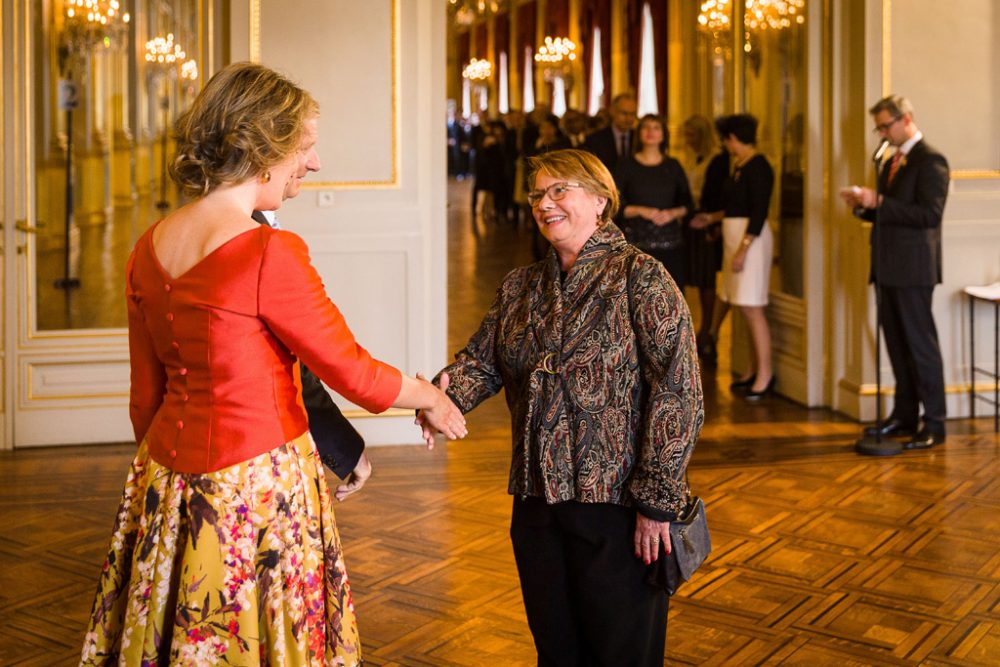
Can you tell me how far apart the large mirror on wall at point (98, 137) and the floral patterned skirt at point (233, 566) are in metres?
4.34

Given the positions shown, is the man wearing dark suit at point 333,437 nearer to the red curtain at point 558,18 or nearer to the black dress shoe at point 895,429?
the black dress shoe at point 895,429

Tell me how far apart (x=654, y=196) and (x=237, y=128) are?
5.45 meters

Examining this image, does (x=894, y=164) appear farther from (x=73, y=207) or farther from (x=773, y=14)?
(x=73, y=207)

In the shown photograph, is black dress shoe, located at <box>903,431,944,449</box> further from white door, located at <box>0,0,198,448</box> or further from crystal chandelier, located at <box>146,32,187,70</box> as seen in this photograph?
crystal chandelier, located at <box>146,32,187,70</box>

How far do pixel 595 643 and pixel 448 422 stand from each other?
1.92ft

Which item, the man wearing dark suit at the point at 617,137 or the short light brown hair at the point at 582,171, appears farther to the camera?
the man wearing dark suit at the point at 617,137

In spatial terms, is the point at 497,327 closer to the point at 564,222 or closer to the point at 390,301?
the point at 564,222

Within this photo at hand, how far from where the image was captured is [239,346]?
235 cm

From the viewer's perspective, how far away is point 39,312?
6.53 meters

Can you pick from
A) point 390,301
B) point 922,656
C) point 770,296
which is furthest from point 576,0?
point 922,656

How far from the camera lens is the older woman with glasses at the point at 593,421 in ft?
8.82

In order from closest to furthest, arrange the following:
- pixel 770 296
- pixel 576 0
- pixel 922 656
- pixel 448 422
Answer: pixel 448 422 → pixel 922 656 → pixel 770 296 → pixel 576 0

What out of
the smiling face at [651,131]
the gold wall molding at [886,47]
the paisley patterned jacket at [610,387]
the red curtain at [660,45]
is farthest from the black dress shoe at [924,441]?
the red curtain at [660,45]

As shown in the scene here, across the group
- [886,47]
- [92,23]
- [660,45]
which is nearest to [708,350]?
[886,47]
